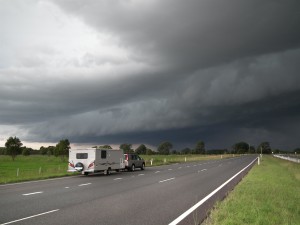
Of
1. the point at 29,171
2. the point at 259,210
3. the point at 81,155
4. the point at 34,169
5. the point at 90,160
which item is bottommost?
the point at 259,210

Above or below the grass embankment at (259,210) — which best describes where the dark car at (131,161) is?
above

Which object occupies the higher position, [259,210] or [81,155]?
[81,155]

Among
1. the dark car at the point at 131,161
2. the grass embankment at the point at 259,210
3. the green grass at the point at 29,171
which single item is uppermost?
the dark car at the point at 131,161

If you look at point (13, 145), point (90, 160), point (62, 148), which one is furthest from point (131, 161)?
point (13, 145)

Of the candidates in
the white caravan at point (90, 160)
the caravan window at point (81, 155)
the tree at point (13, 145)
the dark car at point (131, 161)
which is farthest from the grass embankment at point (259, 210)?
the tree at point (13, 145)

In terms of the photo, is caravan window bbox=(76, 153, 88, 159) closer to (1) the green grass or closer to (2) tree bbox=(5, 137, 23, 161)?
(1) the green grass

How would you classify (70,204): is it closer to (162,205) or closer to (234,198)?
(162,205)

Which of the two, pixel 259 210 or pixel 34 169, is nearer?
pixel 259 210

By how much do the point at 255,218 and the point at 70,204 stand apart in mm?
6501

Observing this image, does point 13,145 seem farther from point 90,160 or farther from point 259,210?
point 259,210

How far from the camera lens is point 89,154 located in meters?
28.4

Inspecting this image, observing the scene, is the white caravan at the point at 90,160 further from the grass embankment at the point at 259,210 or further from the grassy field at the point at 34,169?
the grass embankment at the point at 259,210

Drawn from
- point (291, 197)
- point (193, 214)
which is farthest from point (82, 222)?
point (291, 197)

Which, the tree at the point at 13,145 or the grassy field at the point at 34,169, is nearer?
the grassy field at the point at 34,169
